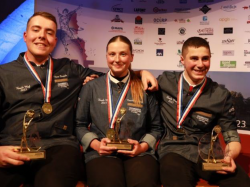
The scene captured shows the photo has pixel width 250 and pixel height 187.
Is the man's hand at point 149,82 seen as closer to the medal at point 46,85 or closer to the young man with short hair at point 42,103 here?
the young man with short hair at point 42,103

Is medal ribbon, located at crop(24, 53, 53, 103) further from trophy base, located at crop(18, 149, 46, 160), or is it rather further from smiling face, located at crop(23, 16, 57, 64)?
trophy base, located at crop(18, 149, 46, 160)

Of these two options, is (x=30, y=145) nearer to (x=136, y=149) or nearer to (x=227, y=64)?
(x=136, y=149)

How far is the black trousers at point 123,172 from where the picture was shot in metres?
1.87

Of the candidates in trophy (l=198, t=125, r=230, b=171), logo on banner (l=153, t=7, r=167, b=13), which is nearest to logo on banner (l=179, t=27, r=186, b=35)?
logo on banner (l=153, t=7, r=167, b=13)

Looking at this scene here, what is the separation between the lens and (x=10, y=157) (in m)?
1.80

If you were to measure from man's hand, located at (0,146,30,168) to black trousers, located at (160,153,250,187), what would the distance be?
1.06m

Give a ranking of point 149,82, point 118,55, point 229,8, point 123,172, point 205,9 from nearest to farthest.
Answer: point 123,172 → point 118,55 → point 149,82 → point 229,8 → point 205,9

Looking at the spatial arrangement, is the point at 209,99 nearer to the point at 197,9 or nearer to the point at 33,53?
the point at 33,53

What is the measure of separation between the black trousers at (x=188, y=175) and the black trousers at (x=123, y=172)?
0.09 metres

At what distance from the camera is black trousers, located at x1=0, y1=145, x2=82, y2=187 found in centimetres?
179

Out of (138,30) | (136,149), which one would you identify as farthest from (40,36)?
(138,30)

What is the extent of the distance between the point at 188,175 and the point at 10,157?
1.35 metres

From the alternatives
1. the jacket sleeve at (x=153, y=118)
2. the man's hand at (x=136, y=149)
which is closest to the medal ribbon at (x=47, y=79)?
the man's hand at (x=136, y=149)

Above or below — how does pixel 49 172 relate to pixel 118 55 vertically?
below
